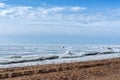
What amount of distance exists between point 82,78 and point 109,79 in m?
1.30

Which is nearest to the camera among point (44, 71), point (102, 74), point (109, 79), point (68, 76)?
point (109, 79)

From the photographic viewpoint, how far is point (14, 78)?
14672 millimetres

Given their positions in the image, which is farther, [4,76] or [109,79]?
[4,76]

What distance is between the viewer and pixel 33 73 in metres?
16.7

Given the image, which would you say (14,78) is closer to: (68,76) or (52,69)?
(68,76)

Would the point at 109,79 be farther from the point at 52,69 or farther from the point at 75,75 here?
the point at 52,69

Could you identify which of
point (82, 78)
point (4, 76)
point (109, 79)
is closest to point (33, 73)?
point (4, 76)

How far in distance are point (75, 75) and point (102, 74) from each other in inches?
63.6

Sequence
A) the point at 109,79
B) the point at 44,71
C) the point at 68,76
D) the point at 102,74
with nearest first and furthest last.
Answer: the point at 109,79 → the point at 68,76 → the point at 102,74 → the point at 44,71

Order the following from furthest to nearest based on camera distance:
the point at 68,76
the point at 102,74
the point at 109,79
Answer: the point at 102,74 → the point at 68,76 → the point at 109,79

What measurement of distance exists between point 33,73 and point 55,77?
2.40 meters

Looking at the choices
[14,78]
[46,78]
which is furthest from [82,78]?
[14,78]

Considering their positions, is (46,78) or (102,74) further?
(102,74)

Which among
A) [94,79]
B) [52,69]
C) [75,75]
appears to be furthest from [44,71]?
[94,79]
